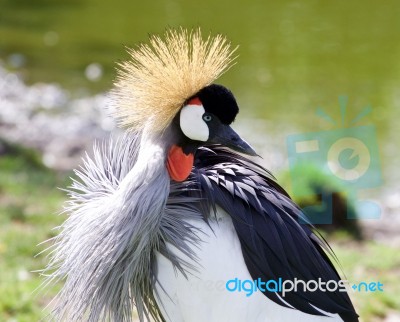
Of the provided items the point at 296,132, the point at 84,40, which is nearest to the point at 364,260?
the point at 296,132

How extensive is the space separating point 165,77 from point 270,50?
484cm

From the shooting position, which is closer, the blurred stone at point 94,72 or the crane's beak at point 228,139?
the crane's beak at point 228,139

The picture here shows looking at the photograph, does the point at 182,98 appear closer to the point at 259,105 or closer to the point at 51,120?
the point at 51,120

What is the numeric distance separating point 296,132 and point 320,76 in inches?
45.6

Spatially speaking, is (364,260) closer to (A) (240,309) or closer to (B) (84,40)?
(A) (240,309)

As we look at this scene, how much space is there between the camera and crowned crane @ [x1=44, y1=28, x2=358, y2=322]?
6.18 ft

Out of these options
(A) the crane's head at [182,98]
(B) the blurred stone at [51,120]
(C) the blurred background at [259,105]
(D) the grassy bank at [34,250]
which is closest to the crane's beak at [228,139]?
(A) the crane's head at [182,98]

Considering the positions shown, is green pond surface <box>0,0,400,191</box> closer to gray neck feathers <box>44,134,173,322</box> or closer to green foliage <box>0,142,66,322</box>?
green foliage <box>0,142,66,322</box>

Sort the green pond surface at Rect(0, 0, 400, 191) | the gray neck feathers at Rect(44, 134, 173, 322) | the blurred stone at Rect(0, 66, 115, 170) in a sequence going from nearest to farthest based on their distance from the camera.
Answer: the gray neck feathers at Rect(44, 134, 173, 322), the blurred stone at Rect(0, 66, 115, 170), the green pond surface at Rect(0, 0, 400, 191)

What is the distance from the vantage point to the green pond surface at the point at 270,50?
534cm

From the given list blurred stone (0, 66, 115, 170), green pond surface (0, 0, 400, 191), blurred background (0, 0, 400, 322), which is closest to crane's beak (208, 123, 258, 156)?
blurred background (0, 0, 400, 322)

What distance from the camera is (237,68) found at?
6172 mm

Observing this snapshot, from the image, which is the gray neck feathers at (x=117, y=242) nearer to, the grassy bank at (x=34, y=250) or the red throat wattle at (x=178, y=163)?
the red throat wattle at (x=178, y=163)

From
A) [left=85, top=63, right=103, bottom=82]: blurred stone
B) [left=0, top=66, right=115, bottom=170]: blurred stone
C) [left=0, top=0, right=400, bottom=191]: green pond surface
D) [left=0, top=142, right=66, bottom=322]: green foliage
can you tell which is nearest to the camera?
[left=0, top=142, right=66, bottom=322]: green foliage
